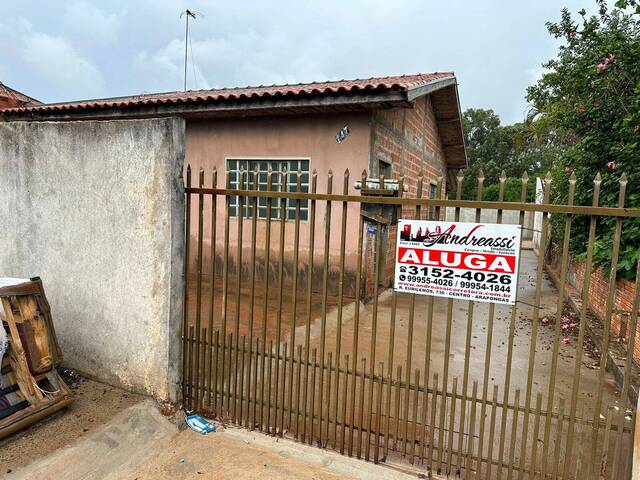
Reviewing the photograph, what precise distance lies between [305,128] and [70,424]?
244 inches

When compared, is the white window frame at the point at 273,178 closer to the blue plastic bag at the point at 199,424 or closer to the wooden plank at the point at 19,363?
the blue plastic bag at the point at 199,424

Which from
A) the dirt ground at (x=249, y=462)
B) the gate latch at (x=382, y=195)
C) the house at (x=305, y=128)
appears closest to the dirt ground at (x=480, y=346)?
the house at (x=305, y=128)

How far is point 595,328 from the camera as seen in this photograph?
6.46 m

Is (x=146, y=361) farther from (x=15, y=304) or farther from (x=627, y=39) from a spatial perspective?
(x=627, y=39)

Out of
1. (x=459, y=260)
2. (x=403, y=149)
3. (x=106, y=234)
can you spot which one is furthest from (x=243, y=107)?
(x=459, y=260)

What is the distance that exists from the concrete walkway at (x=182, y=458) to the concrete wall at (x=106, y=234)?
0.40 meters

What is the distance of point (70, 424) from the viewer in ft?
10.6

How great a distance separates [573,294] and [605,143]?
142 inches

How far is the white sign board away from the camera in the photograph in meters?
2.61

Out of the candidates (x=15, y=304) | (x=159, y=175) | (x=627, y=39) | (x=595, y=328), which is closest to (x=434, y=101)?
(x=627, y=39)

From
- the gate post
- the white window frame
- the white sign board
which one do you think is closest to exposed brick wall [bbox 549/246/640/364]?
the gate post

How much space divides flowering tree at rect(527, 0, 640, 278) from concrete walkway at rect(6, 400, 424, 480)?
4138 mm

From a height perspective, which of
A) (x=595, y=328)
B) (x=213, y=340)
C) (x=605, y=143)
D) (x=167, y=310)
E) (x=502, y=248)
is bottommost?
(x=595, y=328)

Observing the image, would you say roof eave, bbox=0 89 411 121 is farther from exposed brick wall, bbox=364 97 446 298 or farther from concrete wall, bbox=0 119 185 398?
concrete wall, bbox=0 119 185 398
